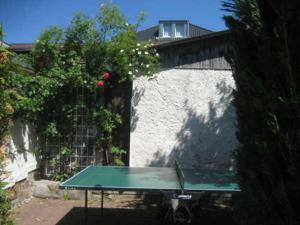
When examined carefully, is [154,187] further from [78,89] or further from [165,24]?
[165,24]

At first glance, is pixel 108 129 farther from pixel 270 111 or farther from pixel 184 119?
pixel 270 111

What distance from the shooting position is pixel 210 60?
10234 millimetres

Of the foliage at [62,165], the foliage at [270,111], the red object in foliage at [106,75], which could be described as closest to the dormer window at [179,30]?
the red object in foliage at [106,75]

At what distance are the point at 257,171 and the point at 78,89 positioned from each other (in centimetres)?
731

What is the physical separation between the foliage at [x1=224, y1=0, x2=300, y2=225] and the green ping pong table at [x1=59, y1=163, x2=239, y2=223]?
2007 millimetres

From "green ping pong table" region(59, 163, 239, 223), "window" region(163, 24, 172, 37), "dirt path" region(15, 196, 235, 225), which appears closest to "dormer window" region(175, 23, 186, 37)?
"window" region(163, 24, 172, 37)

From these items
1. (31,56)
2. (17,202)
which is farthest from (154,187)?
(31,56)

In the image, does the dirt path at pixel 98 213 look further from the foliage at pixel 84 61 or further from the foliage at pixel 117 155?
the foliage at pixel 84 61

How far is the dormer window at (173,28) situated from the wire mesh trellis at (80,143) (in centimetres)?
2240

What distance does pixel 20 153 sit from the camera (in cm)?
893

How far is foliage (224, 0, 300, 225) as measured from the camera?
330 centimetres

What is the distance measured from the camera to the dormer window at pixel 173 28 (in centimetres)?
3206

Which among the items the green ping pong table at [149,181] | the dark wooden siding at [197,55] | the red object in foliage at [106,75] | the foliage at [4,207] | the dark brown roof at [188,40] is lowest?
the foliage at [4,207]

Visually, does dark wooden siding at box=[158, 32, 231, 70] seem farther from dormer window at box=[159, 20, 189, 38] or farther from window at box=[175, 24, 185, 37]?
window at box=[175, 24, 185, 37]
